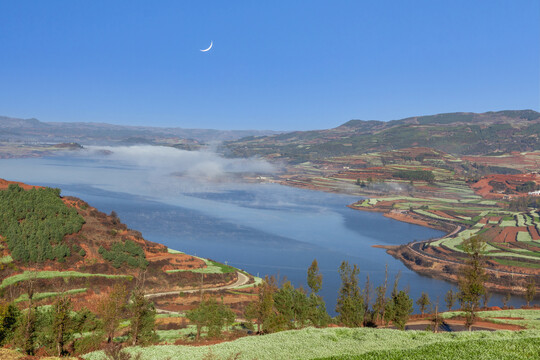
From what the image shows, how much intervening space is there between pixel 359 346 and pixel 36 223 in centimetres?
6522

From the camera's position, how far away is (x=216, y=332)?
1649 inches

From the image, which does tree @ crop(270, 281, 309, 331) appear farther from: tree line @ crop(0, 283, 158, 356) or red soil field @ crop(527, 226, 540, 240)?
red soil field @ crop(527, 226, 540, 240)

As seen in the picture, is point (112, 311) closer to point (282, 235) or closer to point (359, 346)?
point (359, 346)

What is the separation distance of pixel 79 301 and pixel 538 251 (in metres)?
122

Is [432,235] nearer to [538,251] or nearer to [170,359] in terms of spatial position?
[538,251]

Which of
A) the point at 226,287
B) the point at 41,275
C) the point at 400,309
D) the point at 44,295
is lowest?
the point at 226,287

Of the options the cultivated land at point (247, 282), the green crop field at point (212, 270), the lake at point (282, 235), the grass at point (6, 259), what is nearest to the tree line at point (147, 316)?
the cultivated land at point (247, 282)

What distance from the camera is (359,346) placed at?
83.3ft

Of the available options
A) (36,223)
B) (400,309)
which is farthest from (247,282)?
(400,309)

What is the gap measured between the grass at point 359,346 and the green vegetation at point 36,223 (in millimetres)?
46201

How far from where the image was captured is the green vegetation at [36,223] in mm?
66812

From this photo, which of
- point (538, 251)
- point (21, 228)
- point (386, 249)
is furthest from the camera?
point (386, 249)

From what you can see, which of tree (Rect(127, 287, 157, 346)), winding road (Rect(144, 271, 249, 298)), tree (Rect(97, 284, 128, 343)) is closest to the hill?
winding road (Rect(144, 271, 249, 298))

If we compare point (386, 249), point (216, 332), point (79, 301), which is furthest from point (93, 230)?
point (386, 249)
